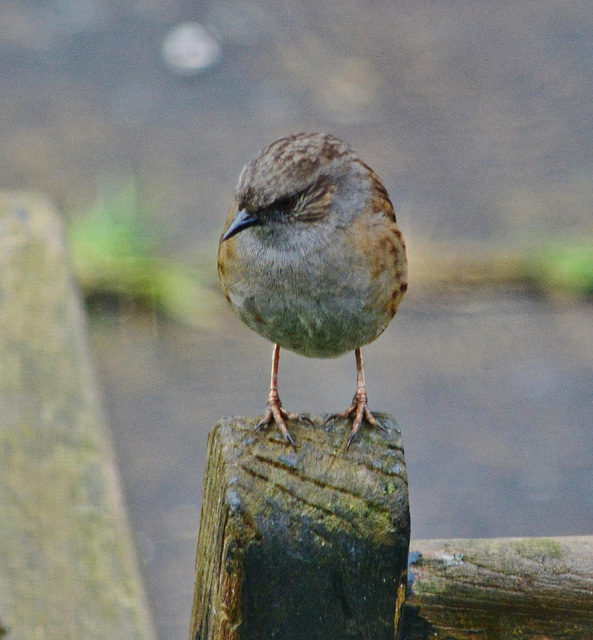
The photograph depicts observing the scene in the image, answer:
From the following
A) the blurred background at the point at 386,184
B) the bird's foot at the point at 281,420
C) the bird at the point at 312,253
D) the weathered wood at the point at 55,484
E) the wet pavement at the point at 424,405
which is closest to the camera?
the bird's foot at the point at 281,420

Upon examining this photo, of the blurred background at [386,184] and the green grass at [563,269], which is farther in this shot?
the green grass at [563,269]

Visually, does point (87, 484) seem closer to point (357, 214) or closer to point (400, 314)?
point (357, 214)

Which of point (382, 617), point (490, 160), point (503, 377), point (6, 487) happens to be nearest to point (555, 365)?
point (503, 377)

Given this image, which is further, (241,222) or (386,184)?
(386,184)

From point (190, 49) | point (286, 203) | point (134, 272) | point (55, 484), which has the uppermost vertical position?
point (190, 49)

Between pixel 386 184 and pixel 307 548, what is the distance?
487cm

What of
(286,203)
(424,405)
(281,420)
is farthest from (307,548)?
(424,405)

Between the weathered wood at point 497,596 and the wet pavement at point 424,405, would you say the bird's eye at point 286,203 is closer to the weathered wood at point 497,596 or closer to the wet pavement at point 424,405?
the weathered wood at point 497,596

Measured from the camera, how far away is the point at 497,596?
159 centimetres

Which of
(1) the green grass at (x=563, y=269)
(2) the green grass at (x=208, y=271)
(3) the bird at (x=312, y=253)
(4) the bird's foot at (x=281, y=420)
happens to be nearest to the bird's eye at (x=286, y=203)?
(3) the bird at (x=312, y=253)

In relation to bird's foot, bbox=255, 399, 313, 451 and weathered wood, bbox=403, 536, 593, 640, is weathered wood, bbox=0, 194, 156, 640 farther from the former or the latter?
weathered wood, bbox=403, 536, 593, 640

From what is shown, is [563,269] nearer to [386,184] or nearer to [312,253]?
[386,184]

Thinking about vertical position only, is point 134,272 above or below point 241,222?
above

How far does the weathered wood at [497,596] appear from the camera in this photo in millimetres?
1584
